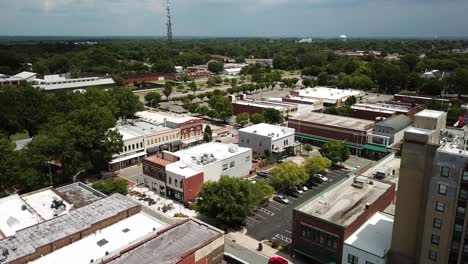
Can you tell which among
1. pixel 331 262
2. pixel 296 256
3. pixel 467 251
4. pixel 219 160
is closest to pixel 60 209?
pixel 219 160

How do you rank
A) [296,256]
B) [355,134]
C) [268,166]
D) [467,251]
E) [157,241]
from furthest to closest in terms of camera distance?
[355,134] → [268,166] → [296,256] → [157,241] → [467,251]

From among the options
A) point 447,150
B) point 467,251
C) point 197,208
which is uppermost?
point 447,150

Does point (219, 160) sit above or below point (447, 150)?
below

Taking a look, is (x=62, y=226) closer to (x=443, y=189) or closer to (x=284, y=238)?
(x=284, y=238)

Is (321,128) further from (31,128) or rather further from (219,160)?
(31,128)

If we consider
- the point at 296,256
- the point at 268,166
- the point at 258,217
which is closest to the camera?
the point at 296,256

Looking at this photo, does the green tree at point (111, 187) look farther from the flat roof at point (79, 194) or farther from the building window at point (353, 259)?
the building window at point (353, 259)

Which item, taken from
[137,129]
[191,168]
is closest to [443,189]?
[191,168]
